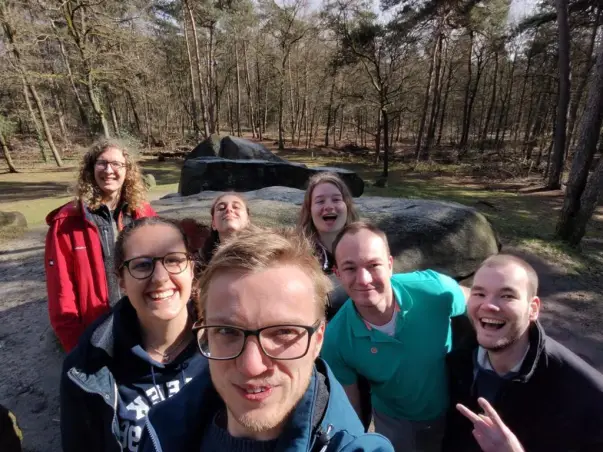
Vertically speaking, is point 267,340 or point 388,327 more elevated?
point 267,340

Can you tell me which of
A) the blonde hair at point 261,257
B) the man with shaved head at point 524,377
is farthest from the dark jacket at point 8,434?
the man with shaved head at point 524,377

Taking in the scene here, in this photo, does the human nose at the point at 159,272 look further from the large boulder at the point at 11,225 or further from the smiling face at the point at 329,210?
the large boulder at the point at 11,225

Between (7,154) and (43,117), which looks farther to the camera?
(43,117)

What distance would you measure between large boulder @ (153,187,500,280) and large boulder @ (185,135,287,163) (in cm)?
761

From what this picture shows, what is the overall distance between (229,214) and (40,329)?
3.27 m

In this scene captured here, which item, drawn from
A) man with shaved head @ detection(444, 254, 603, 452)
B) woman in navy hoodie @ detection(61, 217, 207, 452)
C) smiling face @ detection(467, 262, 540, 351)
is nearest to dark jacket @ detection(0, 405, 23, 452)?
woman in navy hoodie @ detection(61, 217, 207, 452)

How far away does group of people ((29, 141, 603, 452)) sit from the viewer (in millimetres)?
955

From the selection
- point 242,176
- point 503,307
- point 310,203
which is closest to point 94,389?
point 503,307

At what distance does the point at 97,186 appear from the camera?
2475 mm

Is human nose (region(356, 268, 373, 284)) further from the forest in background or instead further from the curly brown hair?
the forest in background

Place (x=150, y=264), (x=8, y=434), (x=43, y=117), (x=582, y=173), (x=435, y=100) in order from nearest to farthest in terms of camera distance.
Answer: (x=150, y=264)
(x=8, y=434)
(x=582, y=173)
(x=43, y=117)
(x=435, y=100)

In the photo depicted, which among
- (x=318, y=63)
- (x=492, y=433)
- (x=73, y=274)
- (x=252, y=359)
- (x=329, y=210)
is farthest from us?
(x=318, y=63)

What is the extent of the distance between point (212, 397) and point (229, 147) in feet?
41.7

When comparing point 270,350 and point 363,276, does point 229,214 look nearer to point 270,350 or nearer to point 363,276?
point 363,276
